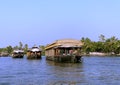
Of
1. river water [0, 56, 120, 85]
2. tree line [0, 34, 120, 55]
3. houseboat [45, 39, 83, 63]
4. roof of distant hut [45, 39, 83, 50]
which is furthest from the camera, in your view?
tree line [0, 34, 120, 55]

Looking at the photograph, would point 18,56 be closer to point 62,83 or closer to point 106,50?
point 106,50

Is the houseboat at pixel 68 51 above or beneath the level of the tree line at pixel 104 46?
beneath

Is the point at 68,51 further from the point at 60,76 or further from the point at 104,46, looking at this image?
the point at 104,46

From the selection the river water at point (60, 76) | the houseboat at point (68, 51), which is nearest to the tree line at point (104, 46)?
the houseboat at point (68, 51)

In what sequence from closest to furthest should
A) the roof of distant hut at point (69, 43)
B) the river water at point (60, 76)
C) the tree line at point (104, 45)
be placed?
1. the river water at point (60, 76)
2. the roof of distant hut at point (69, 43)
3. the tree line at point (104, 45)

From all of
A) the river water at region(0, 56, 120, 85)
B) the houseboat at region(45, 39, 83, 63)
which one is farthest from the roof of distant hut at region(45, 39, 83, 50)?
the river water at region(0, 56, 120, 85)

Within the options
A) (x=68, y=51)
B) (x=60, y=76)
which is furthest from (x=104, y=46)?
(x=60, y=76)

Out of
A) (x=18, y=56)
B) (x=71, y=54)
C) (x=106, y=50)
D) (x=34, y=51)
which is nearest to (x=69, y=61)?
(x=71, y=54)

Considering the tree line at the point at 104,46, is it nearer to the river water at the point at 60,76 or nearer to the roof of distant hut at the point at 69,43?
the roof of distant hut at the point at 69,43

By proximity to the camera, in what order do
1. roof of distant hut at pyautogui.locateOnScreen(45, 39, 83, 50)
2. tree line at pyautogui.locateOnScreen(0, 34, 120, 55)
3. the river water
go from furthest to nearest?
tree line at pyautogui.locateOnScreen(0, 34, 120, 55)
roof of distant hut at pyautogui.locateOnScreen(45, 39, 83, 50)
the river water

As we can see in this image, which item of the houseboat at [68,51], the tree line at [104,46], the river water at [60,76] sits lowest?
the river water at [60,76]

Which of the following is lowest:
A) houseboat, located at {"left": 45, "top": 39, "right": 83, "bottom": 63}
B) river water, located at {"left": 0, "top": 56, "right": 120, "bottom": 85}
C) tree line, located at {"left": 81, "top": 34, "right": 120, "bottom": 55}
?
river water, located at {"left": 0, "top": 56, "right": 120, "bottom": 85}

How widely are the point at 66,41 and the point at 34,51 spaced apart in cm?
3073

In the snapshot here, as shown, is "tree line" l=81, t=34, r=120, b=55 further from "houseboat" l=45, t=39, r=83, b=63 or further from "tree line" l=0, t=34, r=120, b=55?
"houseboat" l=45, t=39, r=83, b=63
